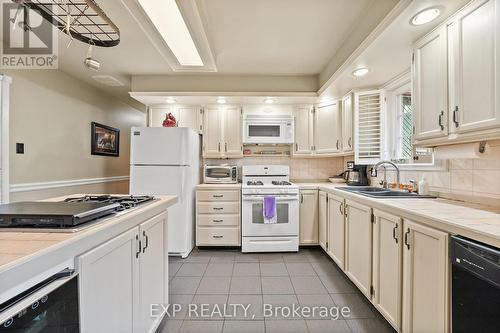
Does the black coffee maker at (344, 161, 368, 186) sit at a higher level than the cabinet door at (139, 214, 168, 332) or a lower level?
higher

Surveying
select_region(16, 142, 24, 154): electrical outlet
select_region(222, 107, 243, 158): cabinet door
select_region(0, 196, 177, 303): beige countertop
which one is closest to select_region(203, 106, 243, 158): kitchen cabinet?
select_region(222, 107, 243, 158): cabinet door

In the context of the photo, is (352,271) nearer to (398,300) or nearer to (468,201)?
(398,300)

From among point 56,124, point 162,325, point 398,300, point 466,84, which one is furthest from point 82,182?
point 466,84

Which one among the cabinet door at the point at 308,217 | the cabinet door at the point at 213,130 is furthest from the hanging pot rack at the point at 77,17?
the cabinet door at the point at 308,217

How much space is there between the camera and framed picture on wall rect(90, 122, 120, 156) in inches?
147

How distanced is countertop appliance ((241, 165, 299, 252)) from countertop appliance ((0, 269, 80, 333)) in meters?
2.29

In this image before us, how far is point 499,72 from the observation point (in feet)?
3.96

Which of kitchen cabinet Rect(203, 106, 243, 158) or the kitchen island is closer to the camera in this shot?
the kitchen island

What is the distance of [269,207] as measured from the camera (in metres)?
3.01

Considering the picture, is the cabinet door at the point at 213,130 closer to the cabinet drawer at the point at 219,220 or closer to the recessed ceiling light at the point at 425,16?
the cabinet drawer at the point at 219,220

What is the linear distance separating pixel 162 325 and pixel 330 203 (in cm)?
201

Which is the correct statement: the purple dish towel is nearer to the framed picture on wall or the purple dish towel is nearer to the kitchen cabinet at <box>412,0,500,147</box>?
the kitchen cabinet at <box>412,0,500,147</box>

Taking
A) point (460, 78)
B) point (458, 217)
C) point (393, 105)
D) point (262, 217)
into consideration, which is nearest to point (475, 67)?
point (460, 78)

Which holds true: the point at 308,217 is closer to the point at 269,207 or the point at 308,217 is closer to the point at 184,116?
the point at 269,207
